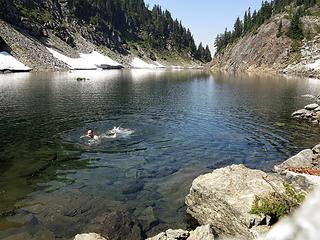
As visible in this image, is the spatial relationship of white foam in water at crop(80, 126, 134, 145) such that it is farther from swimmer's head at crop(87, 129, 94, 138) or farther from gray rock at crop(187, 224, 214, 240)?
gray rock at crop(187, 224, 214, 240)

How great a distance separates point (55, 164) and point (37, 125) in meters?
15.7

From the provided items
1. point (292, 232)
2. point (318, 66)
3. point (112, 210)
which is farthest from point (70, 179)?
point (318, 66)

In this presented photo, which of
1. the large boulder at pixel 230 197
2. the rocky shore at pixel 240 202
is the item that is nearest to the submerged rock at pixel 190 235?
the rocky shore at pixel 240 202

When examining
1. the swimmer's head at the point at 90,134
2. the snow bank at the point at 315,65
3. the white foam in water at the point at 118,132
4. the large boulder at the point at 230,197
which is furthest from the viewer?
the snow bank at the point at 315,65

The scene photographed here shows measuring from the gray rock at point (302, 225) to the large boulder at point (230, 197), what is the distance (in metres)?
14.0

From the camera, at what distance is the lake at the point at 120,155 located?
769 inches

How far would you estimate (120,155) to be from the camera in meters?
31.5

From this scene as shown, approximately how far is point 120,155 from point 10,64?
12708cm

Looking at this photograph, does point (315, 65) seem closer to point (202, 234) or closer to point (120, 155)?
point (120, 155)

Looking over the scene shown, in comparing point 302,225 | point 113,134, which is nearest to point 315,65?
point 113,134

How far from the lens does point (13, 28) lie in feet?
559

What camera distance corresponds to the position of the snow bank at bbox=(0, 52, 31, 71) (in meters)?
139

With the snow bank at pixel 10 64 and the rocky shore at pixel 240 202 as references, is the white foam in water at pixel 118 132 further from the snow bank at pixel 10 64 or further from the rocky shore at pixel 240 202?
the snow bank at pixel 10 64

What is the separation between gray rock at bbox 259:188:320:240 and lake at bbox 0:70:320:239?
55.6 ft
